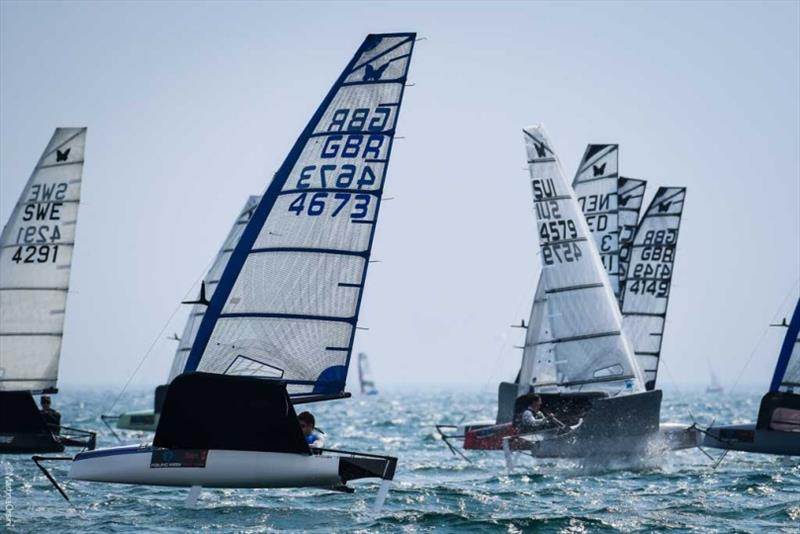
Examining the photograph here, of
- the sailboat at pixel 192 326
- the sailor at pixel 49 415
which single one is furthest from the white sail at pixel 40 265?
the sailboat at pixel 192 326

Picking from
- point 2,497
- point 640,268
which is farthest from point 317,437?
point 640,268

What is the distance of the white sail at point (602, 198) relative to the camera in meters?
29.2

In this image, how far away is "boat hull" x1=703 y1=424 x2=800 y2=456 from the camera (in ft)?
72.4

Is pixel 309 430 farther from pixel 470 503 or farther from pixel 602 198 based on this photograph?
pixel 602 198

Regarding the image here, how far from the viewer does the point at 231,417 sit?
15.1 metres

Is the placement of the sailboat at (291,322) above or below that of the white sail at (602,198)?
below

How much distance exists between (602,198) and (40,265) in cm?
1302

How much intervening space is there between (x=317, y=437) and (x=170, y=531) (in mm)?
2563

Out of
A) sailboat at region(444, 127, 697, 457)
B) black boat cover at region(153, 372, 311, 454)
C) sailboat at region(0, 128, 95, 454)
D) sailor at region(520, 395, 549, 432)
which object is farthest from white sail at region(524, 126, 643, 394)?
black boat cover at region(153, 372, 311, 454)

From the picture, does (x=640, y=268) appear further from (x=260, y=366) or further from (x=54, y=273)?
(x=260, y=366)

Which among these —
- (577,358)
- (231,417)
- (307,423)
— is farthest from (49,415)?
(577,358)

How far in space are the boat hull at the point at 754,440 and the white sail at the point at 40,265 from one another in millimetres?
12370

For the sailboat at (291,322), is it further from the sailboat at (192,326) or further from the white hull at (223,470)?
the sailboat at (192,326)

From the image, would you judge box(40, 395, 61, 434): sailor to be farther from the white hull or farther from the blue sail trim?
the blue sail trim
